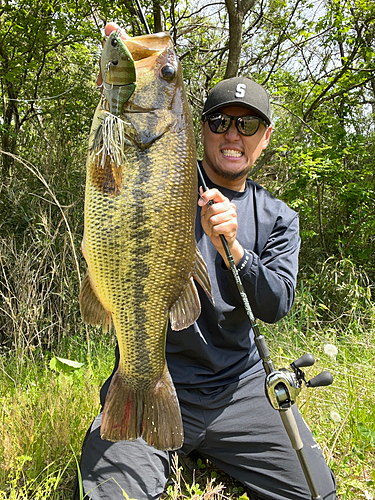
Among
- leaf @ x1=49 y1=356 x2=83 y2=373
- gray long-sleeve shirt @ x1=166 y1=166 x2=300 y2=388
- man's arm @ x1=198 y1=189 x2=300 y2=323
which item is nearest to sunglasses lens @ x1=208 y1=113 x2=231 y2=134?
gray long-sleeve shirt @ x1=166 y1=166 x2=300 y2=388

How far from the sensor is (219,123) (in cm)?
280

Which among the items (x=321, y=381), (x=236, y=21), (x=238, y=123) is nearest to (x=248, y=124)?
(x=238, y=123)

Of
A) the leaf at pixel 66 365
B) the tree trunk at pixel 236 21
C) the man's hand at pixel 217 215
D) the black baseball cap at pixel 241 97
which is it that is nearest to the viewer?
the man's hand at pixel 217 215

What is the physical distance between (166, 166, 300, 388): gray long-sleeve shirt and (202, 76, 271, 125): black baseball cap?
54 cm

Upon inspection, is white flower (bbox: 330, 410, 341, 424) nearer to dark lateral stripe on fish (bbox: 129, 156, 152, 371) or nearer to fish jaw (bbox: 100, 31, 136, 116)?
dark lateral stripe on fish (bbox: 129, 156, 152, 371)

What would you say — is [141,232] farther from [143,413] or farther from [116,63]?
[143,413]

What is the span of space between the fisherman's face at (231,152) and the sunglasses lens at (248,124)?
3 centimetres

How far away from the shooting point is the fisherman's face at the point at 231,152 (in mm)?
2770

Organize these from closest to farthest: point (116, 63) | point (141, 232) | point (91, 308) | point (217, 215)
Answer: point (116, 63) → point (141, 232) → point (91, 308) → point (217, 215)

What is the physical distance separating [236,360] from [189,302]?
1.00 metres

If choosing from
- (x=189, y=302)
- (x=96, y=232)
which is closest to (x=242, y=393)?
(x=189, y=302)

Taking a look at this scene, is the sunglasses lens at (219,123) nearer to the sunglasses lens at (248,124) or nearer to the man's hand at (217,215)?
the sunglasses lens at (248,124)

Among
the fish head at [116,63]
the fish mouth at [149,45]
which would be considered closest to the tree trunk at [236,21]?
the fish mouth at [149,45]

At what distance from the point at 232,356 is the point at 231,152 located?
1321mm
